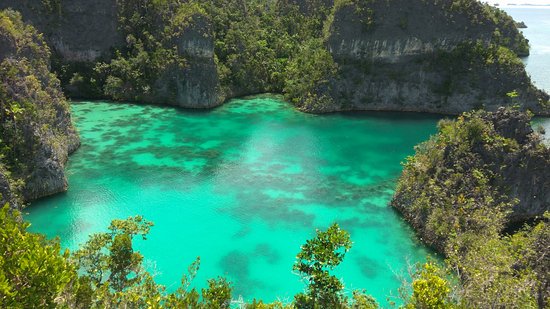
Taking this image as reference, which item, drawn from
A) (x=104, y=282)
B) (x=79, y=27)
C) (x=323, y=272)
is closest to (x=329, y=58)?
(x=79, y=27)

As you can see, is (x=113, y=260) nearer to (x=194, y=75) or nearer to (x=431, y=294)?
(x=431, y=294)

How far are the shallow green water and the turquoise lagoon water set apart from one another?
0.38 ft

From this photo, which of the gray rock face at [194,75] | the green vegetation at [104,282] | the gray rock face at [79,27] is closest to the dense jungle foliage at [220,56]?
the gray rock face at [194,75]

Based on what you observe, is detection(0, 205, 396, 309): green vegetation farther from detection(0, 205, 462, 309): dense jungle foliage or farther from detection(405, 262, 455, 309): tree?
detection(405, 262, 455, 309): tree

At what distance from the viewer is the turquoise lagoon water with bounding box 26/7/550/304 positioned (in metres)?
28.9

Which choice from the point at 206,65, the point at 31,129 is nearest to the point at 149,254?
the point at 31,129

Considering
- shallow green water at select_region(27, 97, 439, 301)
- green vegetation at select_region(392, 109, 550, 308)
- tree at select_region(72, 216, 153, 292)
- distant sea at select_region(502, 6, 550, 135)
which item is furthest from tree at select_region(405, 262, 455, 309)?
distant sea at select_region(502, 6, 550, 135)

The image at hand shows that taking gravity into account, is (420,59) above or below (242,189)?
above

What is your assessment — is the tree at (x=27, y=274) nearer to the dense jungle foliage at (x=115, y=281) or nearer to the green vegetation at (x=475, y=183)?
the dense jungle foliage at (x=115, y=281)

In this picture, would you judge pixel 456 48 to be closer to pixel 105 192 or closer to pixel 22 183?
pixel 105 192

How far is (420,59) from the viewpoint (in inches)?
2719

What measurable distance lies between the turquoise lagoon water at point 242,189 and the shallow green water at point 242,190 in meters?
0.12

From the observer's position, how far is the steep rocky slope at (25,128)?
3203cm

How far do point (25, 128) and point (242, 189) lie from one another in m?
19.1
